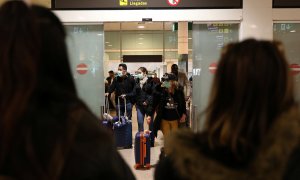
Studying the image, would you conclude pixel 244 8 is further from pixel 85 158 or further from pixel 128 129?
pixel 85 158

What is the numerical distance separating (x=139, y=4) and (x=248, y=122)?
449cm

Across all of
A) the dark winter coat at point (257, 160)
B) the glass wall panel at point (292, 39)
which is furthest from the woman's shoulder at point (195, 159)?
the glass wall panel at point (292, 39)

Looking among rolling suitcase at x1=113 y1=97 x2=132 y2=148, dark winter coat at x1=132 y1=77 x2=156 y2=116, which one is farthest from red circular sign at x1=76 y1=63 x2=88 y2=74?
dark winter coat at x1=132 y1=77 x2=156 y2=116

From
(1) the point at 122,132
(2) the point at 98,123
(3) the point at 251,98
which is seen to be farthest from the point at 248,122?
(1) the point at 122,132

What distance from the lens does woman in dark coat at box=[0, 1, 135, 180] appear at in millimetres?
1033

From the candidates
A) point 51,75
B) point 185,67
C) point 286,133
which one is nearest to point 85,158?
point 51,75

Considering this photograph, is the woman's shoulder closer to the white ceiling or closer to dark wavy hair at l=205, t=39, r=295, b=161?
dark wavy hair at l=205, t=39, r=295, b=161

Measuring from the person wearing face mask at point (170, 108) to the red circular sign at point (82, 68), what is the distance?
1370 mm

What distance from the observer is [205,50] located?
19.6ft

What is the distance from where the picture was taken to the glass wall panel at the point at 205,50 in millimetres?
5898

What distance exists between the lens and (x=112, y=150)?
1.14 metres

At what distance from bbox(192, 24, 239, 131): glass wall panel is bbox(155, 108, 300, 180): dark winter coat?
4.67 metres

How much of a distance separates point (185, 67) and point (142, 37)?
22.8 feet

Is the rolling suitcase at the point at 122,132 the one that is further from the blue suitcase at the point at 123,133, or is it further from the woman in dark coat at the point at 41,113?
the woman in dark coat at the point at 41,113
